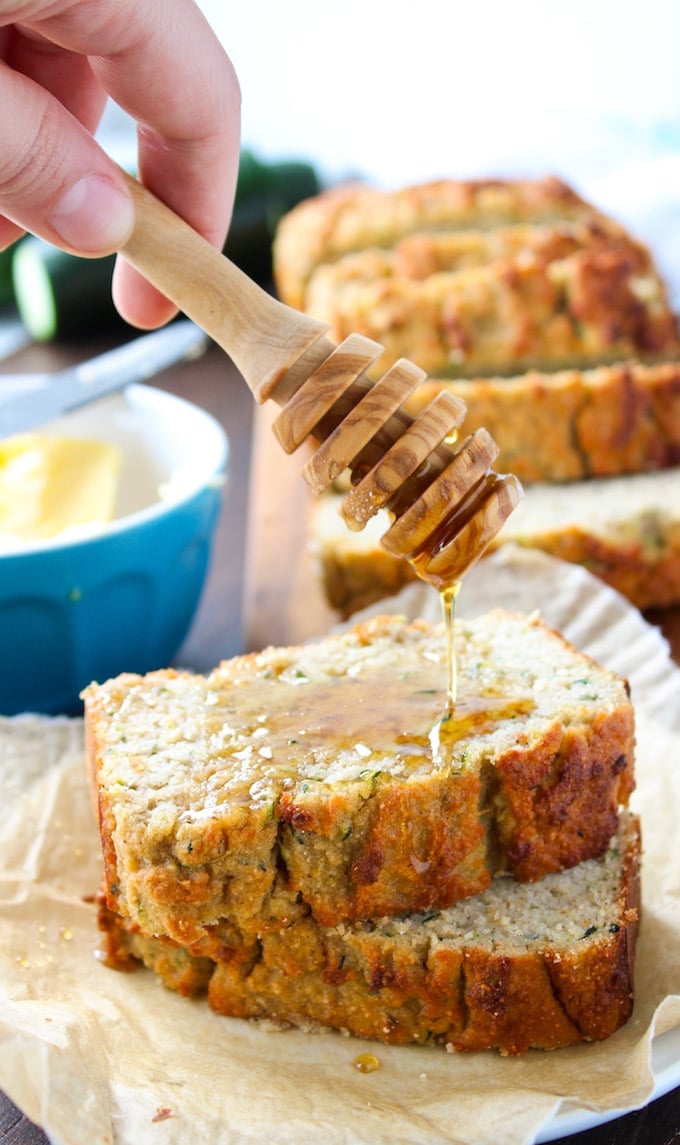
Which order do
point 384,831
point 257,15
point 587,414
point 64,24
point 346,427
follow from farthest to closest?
1. point 257,15
2. point 587,414
3. point 384,831
4. point 346,427
5. point 64,24

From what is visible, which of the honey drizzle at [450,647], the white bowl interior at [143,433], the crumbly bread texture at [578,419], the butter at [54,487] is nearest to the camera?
the honey drizzle at [450,647]

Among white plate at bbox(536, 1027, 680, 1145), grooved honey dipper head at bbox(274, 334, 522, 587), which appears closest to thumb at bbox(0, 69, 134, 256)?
grooved honey dipper head at bbox(274, 334, 522, 587)

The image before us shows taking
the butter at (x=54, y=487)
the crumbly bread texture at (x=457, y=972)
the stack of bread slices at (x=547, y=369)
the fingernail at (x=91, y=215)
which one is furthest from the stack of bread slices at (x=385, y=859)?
the stack of bread slices at (x=547, y=369)

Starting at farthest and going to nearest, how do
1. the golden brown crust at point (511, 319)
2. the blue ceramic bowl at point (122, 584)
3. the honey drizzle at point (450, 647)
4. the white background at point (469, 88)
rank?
the white background at point (469, 88) < the golden brown crust at point (511, 319) < the blue ceramic bowl at point (122, 584) < the honey drizzle at point (450, 647)

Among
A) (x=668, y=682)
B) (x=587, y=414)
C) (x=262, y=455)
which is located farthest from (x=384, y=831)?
(x=262, y=455)

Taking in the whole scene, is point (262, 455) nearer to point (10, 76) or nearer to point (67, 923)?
point (67, 923)

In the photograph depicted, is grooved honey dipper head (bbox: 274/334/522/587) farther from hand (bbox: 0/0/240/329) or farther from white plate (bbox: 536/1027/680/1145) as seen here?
white plate (bbox: 536/1027/680/1145)

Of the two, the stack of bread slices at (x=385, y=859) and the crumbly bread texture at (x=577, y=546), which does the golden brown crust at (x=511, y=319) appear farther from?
the stack of bread slices at (x=385, y=859)
